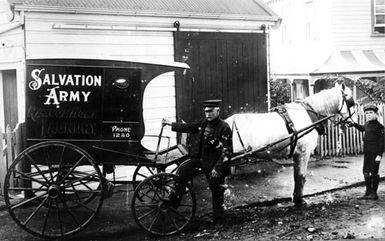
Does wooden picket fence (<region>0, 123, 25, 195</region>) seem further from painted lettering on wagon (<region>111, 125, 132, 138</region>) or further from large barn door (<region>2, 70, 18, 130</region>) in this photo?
painted lettering on wagon (<region>111, 125, 132, 138</region>)

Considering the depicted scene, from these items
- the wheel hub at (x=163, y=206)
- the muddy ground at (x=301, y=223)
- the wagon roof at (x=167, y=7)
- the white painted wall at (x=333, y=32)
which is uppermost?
the white painted wall at (x=333, y=32)

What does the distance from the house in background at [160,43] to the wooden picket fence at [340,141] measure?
270cm

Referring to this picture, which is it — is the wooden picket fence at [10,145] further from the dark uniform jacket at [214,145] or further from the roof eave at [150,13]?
the dark uniform jacket at [214,145]

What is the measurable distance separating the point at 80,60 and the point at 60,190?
1803 millimetres

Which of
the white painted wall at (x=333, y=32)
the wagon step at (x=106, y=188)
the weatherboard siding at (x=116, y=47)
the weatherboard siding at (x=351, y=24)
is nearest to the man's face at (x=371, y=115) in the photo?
the weatherboard siding at (x=116, y=47)

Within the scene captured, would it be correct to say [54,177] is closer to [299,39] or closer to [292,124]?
[292,124]

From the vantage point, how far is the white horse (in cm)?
827

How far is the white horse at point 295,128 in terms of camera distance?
27.1 feet

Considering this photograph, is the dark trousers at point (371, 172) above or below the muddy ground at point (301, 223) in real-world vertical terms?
above

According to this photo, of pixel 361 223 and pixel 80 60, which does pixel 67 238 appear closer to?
pixel 80 60

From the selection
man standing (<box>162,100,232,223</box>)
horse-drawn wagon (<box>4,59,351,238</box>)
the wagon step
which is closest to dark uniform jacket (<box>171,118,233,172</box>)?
man standing (<box>162,100,232,223</box>)

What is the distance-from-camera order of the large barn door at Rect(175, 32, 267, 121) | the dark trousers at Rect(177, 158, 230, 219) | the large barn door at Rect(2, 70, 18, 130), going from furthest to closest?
the large barn door at Rect(175, 32, 267, 121)
the large barn door at Rect(2, 70, 18, 130)
the dark trousers at Rect(177, 158, 230, 219)

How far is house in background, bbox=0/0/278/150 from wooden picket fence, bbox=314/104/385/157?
270 centimetres

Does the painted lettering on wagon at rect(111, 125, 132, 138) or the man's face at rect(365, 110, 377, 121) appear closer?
the painted lettering on wagon at rect(111, 125, 132, 138)
